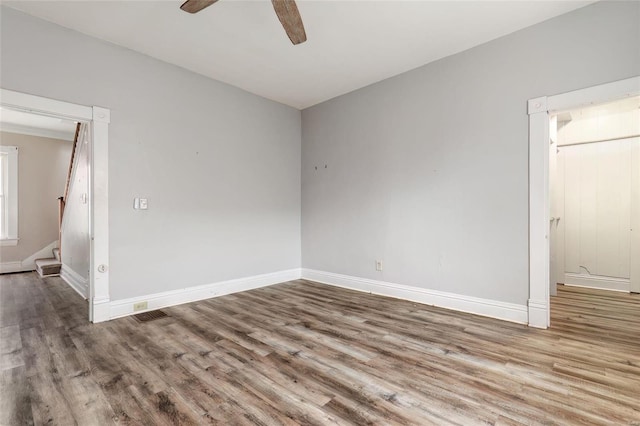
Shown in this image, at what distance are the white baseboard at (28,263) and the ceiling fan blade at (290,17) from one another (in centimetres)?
685

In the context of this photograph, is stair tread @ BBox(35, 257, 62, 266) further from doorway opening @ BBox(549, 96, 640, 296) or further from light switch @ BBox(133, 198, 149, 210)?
doorway opening @ BBox(549, 96, 640, 296)

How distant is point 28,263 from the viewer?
19.1 ft

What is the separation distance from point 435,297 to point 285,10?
313 cm

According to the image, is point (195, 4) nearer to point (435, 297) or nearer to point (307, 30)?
point (307, 30)

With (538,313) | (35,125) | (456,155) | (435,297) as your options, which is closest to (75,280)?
(35,125)

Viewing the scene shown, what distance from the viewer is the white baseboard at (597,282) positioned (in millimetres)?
4027

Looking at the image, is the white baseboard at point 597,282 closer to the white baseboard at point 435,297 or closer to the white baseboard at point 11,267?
the white baseboard at point 435,297

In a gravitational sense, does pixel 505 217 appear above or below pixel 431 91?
below

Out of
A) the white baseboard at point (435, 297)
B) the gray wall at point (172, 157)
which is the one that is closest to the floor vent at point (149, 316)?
the gray wall at point (172, 157)

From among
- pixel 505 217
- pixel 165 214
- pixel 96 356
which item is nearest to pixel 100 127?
pixel 165 214

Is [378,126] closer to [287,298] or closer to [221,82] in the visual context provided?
[221,82]

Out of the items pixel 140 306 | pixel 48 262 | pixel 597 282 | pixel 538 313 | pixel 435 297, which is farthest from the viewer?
pixel 48 262

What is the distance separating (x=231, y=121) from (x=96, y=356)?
3001 mm

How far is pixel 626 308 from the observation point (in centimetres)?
329
